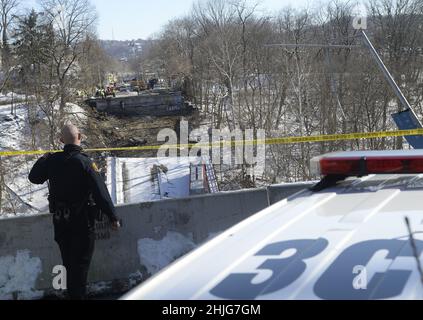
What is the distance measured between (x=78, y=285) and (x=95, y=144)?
58.1m

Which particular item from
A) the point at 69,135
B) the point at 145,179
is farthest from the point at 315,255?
the point at 145,179

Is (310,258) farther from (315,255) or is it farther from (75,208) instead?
(75,208)

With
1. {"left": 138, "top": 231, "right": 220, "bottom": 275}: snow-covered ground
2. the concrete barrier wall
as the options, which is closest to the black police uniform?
the concrete barrier wall

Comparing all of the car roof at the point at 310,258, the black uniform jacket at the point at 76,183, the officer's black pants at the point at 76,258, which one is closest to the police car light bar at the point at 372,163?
the car roof at the point at 310,258

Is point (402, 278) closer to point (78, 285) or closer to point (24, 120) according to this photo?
point (78, 285)

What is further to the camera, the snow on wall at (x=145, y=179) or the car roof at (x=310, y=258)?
the snow on wall at (x=145, y=179)

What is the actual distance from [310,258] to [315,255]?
0.13 ft

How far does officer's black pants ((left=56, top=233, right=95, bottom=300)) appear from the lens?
5195 mm

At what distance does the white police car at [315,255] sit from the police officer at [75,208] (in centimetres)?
249

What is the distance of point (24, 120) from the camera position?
6028cm

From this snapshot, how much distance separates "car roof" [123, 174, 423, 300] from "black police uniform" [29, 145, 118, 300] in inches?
103

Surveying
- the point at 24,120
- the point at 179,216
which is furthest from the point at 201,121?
the point at 179,216

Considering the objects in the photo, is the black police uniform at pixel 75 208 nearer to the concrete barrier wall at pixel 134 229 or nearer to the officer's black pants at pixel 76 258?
the officer's black pants at pixel 76 258

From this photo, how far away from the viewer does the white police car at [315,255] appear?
6.22 ft
